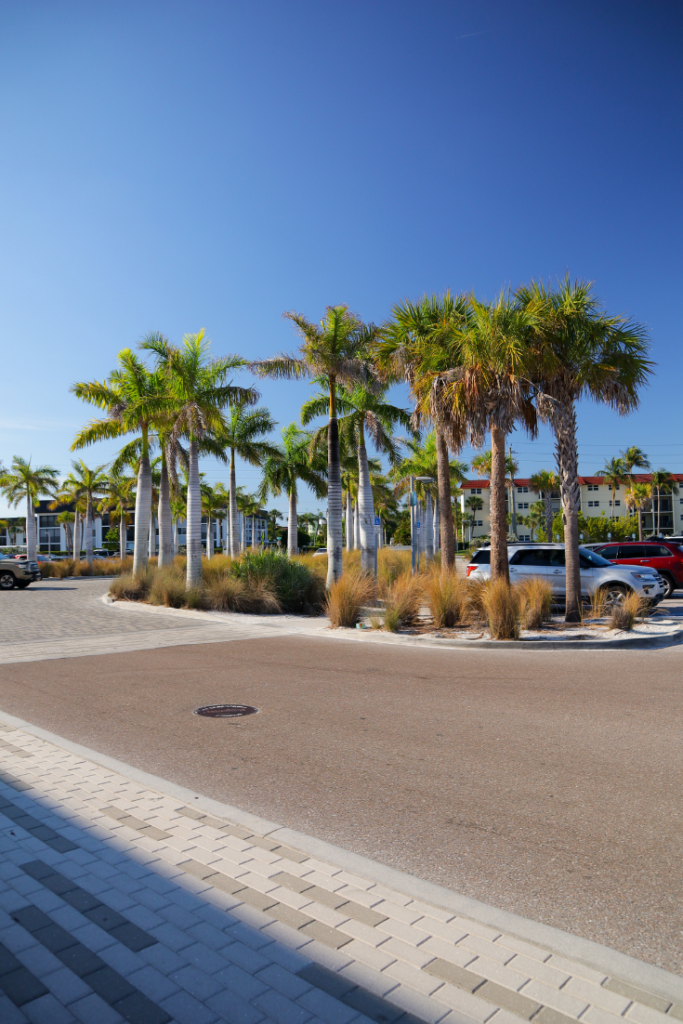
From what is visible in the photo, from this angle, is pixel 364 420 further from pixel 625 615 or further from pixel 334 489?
pixel 625 615

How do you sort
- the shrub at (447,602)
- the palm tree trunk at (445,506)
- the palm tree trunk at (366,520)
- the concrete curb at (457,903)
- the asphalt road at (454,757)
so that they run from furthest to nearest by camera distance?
the palm tree trunk at (366,520) < the palm tree trunk at (445,506) < the shrub at (447,602) < the asphalt road at (454,757) < the concrete curb at (457,903)

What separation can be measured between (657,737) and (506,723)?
135 centimetres

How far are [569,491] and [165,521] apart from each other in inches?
749

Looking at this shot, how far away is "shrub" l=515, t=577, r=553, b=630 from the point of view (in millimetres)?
13852

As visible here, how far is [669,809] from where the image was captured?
440cm

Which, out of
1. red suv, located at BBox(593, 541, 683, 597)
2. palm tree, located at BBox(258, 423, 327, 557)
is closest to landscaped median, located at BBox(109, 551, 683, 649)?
red suv, located at BBox(593, 541, 683, 597)

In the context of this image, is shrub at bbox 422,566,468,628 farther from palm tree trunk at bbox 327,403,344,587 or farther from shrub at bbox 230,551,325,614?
palm tree trunk at bbox 327,403,344,587

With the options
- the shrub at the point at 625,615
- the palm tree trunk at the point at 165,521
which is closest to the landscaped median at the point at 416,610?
the shrub at the point at 625,615

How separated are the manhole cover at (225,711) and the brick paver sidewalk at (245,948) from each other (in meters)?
3.02

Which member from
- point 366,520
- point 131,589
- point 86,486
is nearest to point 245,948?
point 131,589

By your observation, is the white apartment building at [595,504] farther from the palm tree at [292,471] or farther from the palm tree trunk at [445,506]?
the palm tree trunk at [445,506]

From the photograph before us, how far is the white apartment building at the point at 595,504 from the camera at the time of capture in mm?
105875

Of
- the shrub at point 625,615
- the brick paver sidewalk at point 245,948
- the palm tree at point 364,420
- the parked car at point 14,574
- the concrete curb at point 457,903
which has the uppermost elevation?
the palm tree at point 364,420

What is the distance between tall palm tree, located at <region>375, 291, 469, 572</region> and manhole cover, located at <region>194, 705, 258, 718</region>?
1030 centimetres
